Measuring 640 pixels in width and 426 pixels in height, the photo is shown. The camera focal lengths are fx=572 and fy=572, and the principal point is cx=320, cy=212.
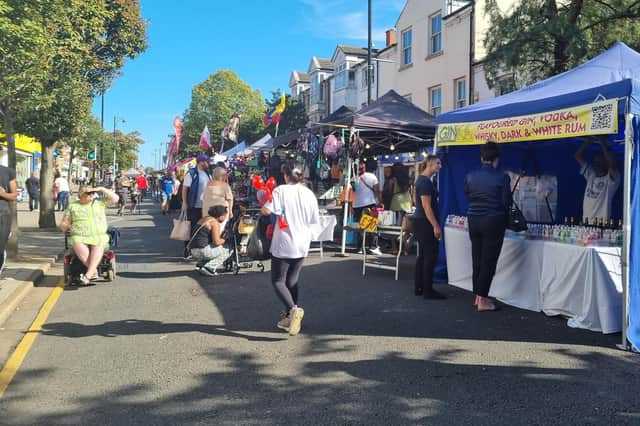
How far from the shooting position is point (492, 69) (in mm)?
13750

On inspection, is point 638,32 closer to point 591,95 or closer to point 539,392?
point 591,95

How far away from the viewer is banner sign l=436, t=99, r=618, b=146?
5.55 meters

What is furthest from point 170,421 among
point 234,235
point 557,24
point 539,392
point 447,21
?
point 447,21

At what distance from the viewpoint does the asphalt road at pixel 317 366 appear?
12.8 feet

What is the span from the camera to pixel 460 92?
23.8 metres

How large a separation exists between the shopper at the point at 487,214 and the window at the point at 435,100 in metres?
18.7

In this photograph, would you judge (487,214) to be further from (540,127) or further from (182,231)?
(182,231)

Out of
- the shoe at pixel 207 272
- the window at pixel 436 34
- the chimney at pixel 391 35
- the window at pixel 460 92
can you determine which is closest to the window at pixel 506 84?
the shoe at pixel 207 272

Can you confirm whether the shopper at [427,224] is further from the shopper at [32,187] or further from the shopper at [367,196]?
the shopper at [32,187]

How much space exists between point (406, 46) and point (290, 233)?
24266 mm

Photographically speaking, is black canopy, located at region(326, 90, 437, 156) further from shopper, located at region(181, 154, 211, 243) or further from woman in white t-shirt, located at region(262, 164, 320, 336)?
woman in white t-shirt, located at region(262, 164, 320, 336)

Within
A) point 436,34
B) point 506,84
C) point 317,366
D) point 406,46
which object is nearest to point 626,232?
point 317,366

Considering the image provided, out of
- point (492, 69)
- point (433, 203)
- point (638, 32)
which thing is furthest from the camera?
point (492, 69)

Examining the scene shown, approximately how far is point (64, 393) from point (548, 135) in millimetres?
5351
